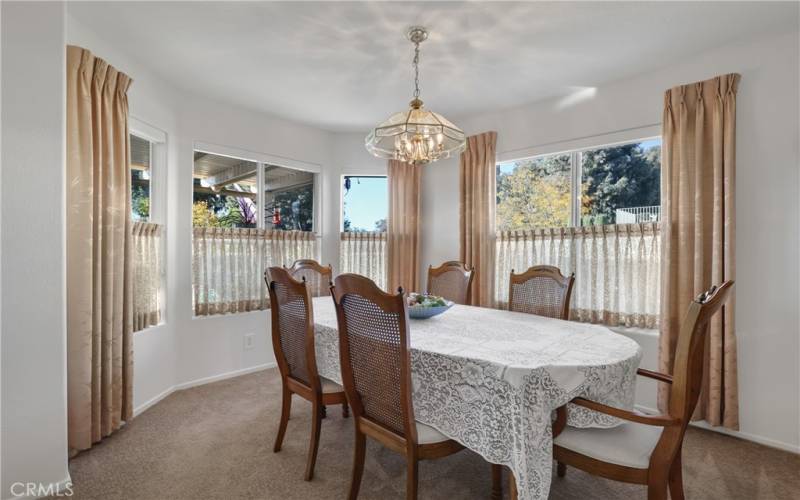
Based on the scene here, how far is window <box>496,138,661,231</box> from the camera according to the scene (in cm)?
307

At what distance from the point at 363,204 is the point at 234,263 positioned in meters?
1.58

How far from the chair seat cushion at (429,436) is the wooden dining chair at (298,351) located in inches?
25.1

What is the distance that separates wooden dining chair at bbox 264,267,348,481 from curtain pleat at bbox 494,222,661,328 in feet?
6.32

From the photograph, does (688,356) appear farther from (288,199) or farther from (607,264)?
(288,199)

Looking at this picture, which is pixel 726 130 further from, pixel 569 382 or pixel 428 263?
pixel 428 263

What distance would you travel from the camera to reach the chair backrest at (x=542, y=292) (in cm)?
248

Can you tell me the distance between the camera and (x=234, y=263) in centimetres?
374

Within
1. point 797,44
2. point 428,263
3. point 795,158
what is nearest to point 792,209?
point 795,158

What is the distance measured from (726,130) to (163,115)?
4098mm

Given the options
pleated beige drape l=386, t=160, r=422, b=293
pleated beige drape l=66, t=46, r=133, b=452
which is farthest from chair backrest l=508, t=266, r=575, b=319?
pleated beige drape l=66, t=46, r=133, b=452

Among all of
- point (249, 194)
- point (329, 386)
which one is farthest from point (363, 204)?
point (329, 386)

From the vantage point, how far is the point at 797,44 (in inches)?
94.3

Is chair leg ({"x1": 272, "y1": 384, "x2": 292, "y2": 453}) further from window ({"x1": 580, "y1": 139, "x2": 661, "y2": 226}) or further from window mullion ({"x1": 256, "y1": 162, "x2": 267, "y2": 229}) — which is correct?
window ({"x1": 580, "y1": 139, "x2": 661, "y2": 226})

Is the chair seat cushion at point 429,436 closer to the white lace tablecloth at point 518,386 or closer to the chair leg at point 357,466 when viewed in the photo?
the white lace tablecloth at point 518,386
